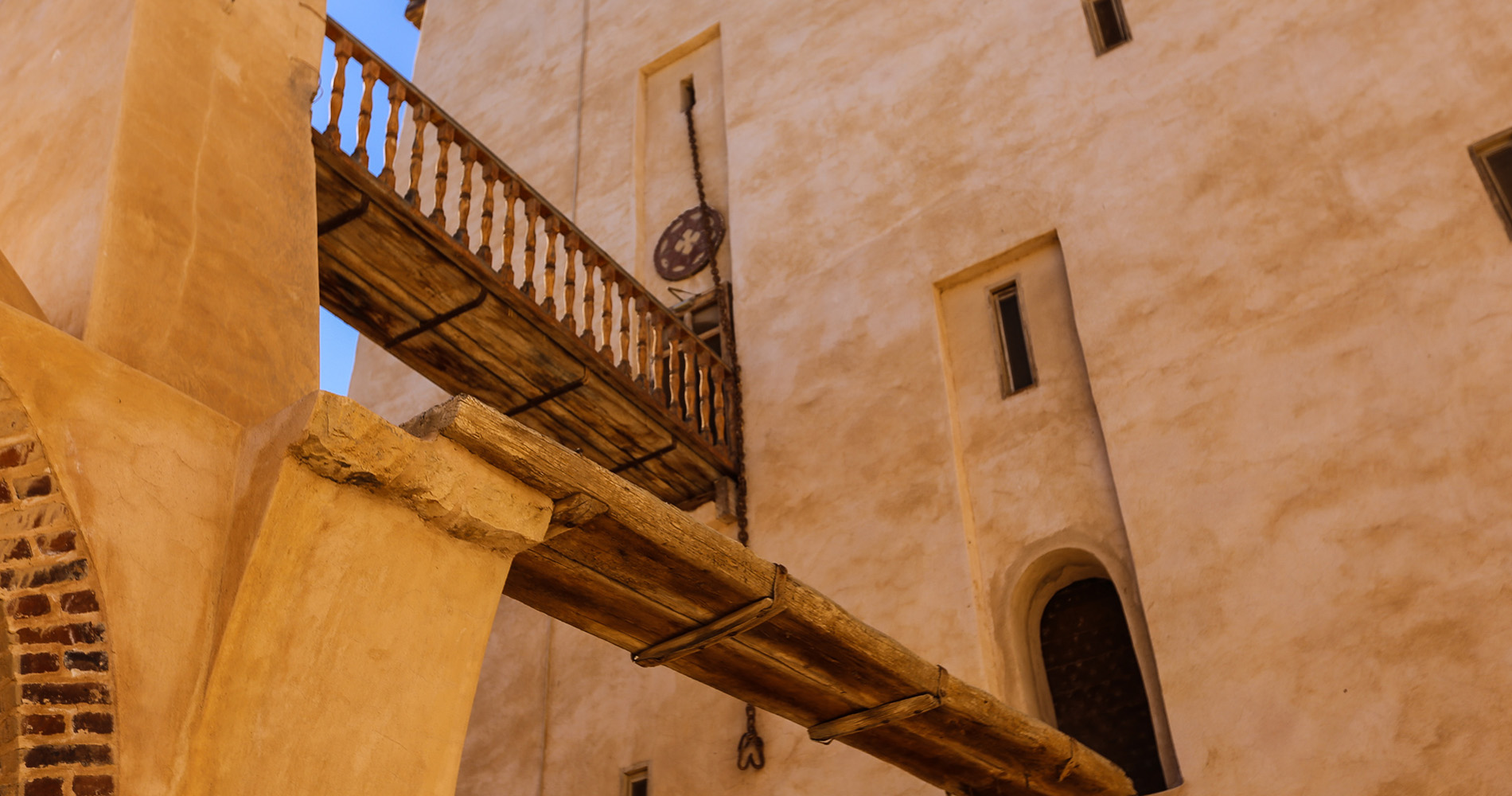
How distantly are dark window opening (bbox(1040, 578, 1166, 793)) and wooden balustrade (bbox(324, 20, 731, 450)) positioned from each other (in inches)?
123

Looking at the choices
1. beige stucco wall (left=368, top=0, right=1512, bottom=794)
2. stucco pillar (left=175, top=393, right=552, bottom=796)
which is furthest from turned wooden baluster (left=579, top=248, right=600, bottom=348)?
stucco pillar (left=175, top=393, right=552, bottom=796)

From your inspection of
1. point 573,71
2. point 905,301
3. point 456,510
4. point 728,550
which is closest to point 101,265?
point 456,510

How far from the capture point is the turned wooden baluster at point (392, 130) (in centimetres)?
782

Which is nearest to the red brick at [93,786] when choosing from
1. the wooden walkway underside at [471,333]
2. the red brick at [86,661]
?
the red brick at [86,661]

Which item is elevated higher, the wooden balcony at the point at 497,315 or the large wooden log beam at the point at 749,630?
the wooden balcony at the point at 497,315

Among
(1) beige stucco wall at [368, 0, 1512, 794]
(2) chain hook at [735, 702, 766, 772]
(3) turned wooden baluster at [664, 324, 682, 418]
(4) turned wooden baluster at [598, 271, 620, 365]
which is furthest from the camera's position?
(3) turned wooden baluster at [664, 324, 682, 418]

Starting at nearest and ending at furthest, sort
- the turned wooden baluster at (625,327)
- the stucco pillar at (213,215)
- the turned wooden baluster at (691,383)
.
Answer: the stucco pillar at (213,215)
the turned wooden baluster at (625,327)
the turned wooden baluster at (691,383)

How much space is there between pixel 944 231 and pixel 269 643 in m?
7.35

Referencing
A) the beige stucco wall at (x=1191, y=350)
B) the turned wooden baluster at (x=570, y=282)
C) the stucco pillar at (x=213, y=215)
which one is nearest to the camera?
the stucco pillar at (x=213, y=215)

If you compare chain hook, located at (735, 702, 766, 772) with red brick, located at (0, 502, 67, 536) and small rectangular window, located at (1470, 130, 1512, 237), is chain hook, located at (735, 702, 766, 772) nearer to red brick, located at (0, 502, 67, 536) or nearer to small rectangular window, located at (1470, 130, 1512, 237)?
small rectangular window, located at (1470, 130, 1512, 237)

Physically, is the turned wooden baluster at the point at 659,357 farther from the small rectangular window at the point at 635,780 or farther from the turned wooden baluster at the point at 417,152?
the small rectangular window at the point at 635,780

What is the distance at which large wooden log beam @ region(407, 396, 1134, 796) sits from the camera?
13.7 feet

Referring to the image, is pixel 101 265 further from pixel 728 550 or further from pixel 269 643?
pixel 728 550

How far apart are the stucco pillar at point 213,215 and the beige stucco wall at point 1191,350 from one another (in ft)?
16.5
